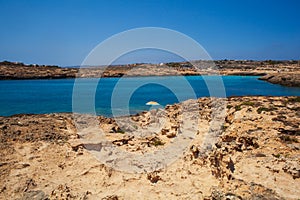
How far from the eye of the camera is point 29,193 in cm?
888

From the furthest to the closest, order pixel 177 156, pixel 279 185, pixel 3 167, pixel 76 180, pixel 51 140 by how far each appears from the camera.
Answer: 1. pixel 51 140
2. pixel 177 156
3. pixel 3 167
4. pixel 76 180
5. pixel 279 185

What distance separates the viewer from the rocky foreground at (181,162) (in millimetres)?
7059

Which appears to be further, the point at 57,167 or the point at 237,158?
the point at 57,167

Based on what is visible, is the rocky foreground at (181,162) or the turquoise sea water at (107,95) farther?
the turquoise sea water at (107,95)

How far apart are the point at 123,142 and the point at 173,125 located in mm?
3675

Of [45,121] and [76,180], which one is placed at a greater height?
[45,121]

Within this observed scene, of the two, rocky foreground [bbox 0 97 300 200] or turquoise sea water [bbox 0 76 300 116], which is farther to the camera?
turquoise sea water [bbox 0 76 300 116]

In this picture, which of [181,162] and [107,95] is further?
[107,95]

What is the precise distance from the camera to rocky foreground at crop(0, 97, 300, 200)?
7.06 metres

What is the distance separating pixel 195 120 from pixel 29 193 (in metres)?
10.2

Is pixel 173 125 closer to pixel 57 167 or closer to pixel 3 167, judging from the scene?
pixel 57 167

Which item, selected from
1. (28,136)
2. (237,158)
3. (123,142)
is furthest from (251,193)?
(28,136)

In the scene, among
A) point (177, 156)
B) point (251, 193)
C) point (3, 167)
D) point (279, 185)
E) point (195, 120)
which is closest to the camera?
point (251, 193)

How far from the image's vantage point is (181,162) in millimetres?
11305
